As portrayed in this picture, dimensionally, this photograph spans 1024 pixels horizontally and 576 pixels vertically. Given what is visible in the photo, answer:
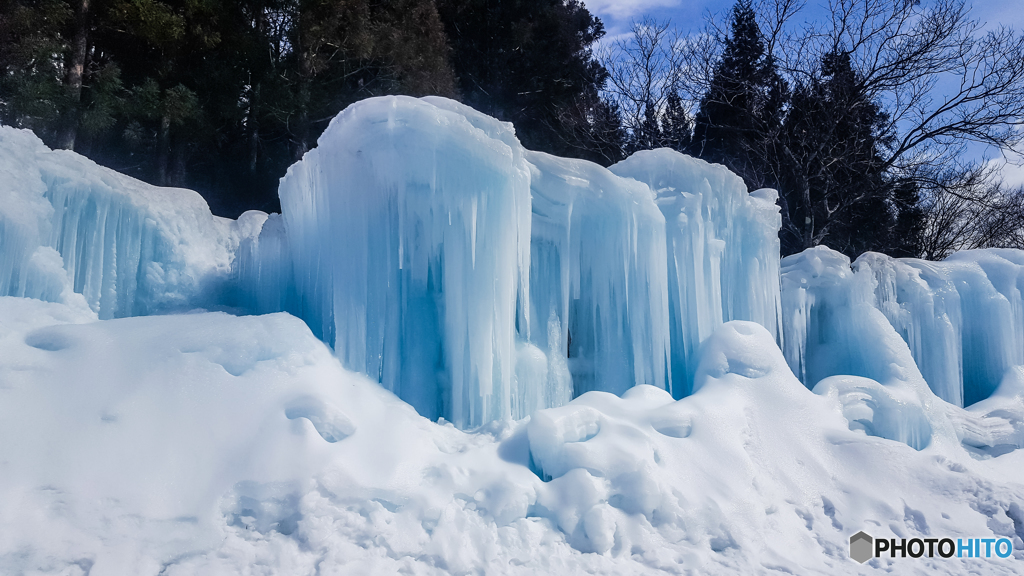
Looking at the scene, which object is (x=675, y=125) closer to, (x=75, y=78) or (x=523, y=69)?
(x=523, y=69)

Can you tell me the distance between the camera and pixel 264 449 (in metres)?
3.51

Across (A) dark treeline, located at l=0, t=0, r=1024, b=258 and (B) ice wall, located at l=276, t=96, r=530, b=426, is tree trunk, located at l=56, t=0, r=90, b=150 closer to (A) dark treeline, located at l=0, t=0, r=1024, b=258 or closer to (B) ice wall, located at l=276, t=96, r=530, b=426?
(A) dark treeline, located at l=0, t=0, r=1024, b=258

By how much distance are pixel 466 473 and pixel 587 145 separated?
13.8 meters

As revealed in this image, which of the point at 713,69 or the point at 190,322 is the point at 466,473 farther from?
the point at 713,69

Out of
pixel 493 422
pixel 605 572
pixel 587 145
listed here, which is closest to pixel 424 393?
pixel 493 422

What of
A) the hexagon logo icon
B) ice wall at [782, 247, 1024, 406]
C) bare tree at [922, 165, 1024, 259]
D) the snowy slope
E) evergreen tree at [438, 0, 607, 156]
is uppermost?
evergreen tree at [438, 0, 607, 156]

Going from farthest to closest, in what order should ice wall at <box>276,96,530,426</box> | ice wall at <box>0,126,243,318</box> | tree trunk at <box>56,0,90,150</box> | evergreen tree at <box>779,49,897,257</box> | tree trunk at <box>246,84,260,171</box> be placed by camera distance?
evergreen tree at <box>779,49,897,257</box>
tree trunk at <box>246,84,260,171</box>
tree trunk at <box>56,0,90,150</box>
ice wall at <box>0,126,243,318</box>
ice wall at <box>276,96,530,426</box>

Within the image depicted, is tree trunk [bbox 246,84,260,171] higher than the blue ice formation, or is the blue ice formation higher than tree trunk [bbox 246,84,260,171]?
tree trunk [bbox 246,84,260,171]

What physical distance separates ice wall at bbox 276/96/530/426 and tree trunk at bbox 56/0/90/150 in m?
6.83

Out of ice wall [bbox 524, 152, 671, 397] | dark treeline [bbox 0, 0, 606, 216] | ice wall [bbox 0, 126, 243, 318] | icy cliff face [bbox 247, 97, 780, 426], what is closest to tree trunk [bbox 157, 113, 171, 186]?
dark treeline [bbox 0, 0, 606, 216]

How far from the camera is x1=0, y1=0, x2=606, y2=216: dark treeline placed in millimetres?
9617

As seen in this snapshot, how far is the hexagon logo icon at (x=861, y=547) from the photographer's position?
12.3 ft

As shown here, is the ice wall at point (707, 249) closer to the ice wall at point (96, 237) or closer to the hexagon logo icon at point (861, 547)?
the hexagon logo icon at point (861, 547)

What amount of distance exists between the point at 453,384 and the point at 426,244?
3.79ft
